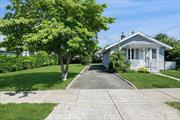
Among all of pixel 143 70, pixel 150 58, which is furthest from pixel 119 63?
pixel 150 58

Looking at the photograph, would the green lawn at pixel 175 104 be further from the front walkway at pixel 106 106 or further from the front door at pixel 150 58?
the front door at pixel 150 58

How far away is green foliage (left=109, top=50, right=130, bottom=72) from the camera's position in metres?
27.4

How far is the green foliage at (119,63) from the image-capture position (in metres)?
27.4

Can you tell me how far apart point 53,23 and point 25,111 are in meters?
7.26

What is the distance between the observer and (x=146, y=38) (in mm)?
31469

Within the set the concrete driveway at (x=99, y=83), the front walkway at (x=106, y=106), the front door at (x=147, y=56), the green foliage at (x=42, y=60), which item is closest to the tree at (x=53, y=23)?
the concrete driveway at (x=99, y=83)

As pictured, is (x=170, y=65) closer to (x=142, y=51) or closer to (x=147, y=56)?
(x=147, y=56)

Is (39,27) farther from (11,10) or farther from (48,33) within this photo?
(11,10)

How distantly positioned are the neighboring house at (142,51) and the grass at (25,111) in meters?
20.1

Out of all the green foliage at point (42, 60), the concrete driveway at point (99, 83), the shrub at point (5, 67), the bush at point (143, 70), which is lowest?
the concrete driveway at point (99, 83)

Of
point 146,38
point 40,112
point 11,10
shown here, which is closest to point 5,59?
point 11,10

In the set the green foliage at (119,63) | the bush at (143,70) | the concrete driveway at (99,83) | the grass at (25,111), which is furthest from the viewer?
the bush at (143,70)

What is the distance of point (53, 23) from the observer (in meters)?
15.7

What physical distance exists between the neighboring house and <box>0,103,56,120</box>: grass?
65.8 ft
